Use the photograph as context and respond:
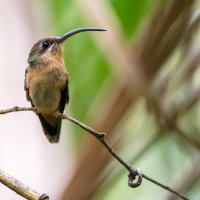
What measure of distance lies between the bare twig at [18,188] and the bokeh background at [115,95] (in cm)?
29

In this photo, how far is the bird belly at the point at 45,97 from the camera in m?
2.20

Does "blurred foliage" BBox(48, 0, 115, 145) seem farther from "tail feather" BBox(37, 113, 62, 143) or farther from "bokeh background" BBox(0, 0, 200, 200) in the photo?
"tail feather" BBox(37, 113, 62, 143)

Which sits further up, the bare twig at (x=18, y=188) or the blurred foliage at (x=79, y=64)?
the blurred foliage at (x=79, y=64)

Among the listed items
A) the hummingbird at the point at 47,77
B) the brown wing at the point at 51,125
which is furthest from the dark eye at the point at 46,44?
the brown wing at the point at 51,125

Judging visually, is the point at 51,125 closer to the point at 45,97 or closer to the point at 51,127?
the point at 51,127

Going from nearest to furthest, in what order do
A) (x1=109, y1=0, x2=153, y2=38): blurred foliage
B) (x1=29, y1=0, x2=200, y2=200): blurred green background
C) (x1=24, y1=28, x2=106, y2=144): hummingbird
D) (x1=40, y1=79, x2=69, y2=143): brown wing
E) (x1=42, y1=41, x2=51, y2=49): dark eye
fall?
(x1=29, y1=0, x2=200, y2=200): blurred green background, (x1=109, y1=0, x2=153, y2=38): blurred foliage, (x1=24, y1=28, x2=106, y2=144): hummingbird, (x1=42, y1=41, x2=51, y2=49): dark eye, (x1=40, y1=79, x2=69, y2=143): brown wing

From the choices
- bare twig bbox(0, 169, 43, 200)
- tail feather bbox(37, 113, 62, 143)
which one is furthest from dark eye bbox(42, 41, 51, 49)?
bare twig bbox(0, 169, 43, 200)

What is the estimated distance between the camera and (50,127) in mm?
2625

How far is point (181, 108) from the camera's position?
1510 millimetres

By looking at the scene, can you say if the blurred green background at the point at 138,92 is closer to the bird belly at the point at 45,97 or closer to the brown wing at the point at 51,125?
the brown wing at the point at 51,125

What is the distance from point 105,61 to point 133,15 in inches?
19.5

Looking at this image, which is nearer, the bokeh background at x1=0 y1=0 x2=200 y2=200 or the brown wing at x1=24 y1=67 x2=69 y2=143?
the bokeh background at x1=0 y1=0 x2=200 y2=200

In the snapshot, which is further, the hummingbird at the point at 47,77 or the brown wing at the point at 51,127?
the brown wing at the point at 51,127

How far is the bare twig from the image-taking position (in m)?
1.05
